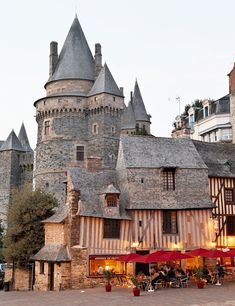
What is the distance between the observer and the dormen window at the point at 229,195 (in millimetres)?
28389

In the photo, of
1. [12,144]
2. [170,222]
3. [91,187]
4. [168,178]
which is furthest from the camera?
[12,144]

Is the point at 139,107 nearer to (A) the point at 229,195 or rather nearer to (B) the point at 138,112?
(B) the point at 138,112

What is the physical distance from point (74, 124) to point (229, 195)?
22.0 meters

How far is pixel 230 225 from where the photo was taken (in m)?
28.2

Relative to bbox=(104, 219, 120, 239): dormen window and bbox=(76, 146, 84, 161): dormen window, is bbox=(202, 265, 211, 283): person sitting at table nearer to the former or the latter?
bbox=(104, 219, 120, 239): dormen window

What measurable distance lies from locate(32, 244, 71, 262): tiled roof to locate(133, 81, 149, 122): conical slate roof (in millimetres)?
40945

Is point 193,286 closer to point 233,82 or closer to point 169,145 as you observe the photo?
point 169,145

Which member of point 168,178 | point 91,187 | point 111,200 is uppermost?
point 168,178

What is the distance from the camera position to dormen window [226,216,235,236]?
2812cm

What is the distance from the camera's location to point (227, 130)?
41438mm

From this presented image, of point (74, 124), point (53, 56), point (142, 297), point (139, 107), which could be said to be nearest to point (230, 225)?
point (142, 297)

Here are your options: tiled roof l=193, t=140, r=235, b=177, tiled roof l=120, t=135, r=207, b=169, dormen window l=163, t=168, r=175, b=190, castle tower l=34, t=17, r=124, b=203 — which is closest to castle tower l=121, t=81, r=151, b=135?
castle tower l=34, t=17, r=124, b=203

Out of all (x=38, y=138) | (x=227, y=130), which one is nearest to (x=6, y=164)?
(x=38, y=138)

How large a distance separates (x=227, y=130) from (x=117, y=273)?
20860mm
